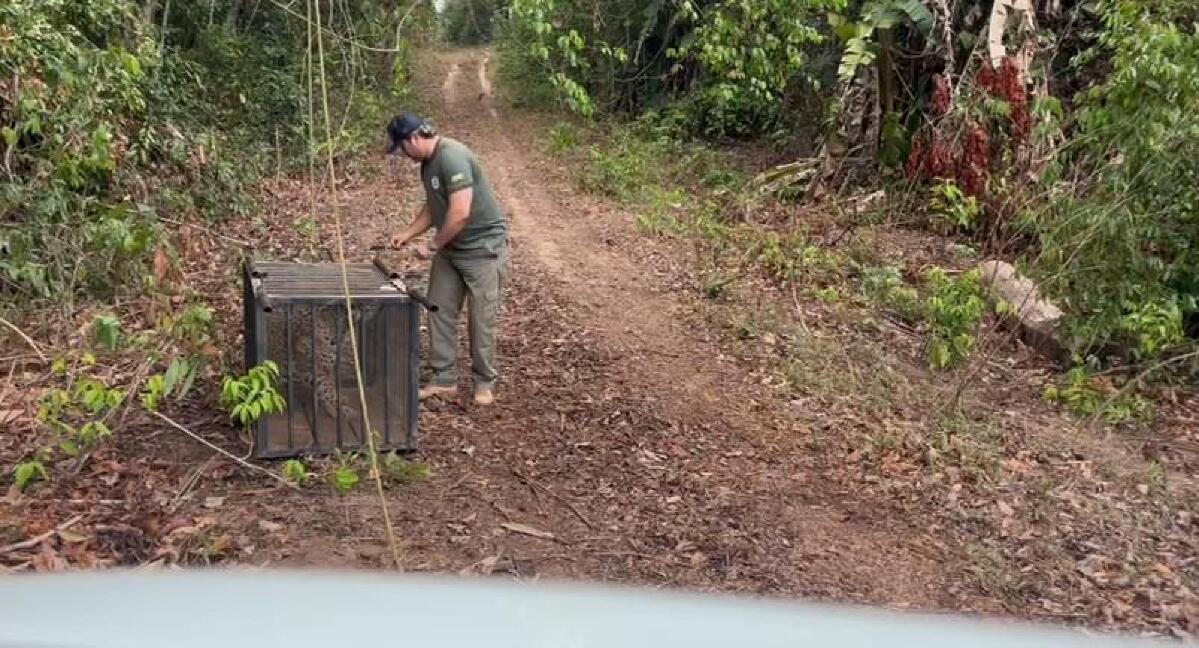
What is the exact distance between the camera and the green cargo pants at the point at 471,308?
6191 millimetres

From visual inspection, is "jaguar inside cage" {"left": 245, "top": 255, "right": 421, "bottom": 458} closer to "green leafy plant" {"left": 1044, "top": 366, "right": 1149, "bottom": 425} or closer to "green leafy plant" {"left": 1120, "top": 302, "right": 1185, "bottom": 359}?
"green leafy plant" {"left": 1044, "top": 366, "right": 1149, "bottom": 425}

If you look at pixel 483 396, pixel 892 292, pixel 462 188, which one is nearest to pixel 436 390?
pixel 483 396

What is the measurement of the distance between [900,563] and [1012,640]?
3.41 m

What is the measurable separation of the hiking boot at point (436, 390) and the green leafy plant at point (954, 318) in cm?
326

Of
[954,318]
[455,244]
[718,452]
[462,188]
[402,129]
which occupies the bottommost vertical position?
[718,452]

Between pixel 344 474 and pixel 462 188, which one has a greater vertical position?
pixel 462 188

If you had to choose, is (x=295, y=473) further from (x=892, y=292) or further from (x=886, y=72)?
(x=886, y=72)

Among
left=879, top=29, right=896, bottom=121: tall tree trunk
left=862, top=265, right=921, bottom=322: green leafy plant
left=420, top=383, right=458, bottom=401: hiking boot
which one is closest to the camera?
left=420, top=383, right=458, bottom=401: hiking boot

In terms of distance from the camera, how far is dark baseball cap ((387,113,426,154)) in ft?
18.7

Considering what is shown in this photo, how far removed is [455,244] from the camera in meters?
6.13

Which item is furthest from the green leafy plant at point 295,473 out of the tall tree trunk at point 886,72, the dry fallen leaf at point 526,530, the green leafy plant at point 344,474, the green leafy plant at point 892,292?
the tall tree trunk at point 886,72

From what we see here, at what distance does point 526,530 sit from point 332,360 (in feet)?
4.30

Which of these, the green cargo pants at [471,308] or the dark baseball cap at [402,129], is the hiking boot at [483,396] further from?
the dark baseball cap at [402,129]

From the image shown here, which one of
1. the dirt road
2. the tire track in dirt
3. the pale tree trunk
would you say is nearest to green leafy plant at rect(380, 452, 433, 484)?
the dirt road
